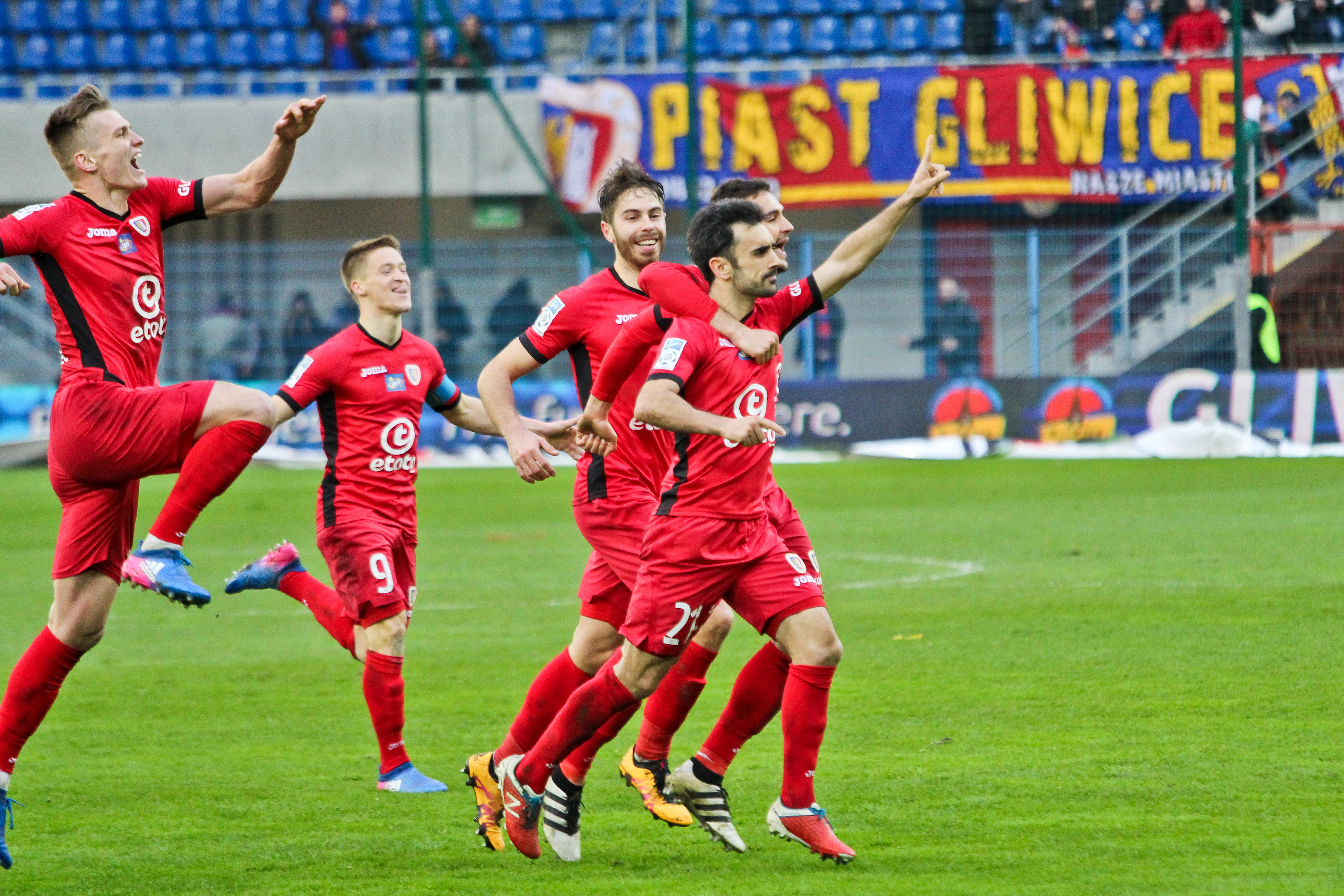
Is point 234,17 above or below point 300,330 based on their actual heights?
above

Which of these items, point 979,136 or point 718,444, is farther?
point 979,136

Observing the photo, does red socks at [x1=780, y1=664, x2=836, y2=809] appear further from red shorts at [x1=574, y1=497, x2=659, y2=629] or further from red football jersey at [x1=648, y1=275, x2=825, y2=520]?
red shorts at [x1=574, y1=497, x2=659, y2=629]

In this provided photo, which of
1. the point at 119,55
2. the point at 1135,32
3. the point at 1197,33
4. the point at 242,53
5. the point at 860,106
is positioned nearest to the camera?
the point at 1197,33

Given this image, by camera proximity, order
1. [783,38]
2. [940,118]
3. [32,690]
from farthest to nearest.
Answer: [783,38]
[940,118]
[32,690]

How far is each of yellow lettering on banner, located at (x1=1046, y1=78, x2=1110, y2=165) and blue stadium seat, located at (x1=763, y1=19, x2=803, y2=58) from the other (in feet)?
15.5

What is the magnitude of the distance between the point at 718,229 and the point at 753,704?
148 centimetres

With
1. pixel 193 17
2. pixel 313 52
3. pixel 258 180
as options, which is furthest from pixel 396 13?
pixel 258 180

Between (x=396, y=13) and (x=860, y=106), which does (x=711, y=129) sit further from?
(x=396, y=13)

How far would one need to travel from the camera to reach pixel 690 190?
61.6 feet

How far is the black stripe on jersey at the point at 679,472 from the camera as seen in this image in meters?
4.82

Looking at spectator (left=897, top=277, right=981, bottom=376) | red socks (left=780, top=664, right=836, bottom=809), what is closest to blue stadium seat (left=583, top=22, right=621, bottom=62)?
spectator (left=897, top=277, right=981, bottom=376)

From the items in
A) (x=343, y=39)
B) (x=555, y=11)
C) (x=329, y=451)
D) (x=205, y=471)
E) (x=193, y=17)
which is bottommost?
(x=329, y=451)

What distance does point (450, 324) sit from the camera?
1917 cm

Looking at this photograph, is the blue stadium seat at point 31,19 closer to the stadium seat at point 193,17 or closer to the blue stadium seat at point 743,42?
the stadium seat at point 193,17
